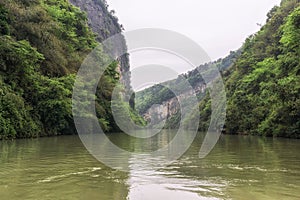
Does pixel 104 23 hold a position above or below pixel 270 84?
above

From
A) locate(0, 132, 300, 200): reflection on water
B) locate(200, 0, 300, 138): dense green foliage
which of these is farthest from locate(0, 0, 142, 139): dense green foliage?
locate(200, 0, 300, 138): dense green foliage

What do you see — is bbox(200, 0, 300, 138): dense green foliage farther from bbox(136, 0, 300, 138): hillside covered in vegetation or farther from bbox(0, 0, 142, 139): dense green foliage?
bbox(0, 0, 142, 139): dense green foliage

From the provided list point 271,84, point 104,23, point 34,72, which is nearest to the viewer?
point 34,72

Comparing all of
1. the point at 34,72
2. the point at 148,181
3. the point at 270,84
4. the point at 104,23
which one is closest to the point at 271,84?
the point at 270,84

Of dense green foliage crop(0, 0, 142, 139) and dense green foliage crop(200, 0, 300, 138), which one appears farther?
dense green foliage crop(200, 0, 300, 138)

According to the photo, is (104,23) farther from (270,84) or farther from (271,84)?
(271,84)

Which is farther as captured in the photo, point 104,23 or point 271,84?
point 104,23

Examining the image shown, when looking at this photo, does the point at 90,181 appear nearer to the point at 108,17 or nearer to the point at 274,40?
the point at 274,40

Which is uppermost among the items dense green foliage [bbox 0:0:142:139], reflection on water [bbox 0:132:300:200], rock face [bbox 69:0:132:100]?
rock face [bbox 69:0:132:100]

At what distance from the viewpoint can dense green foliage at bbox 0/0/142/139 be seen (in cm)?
1920

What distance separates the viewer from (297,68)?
24.7m

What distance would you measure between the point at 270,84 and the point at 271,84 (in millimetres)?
1282

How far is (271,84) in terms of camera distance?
89.4ft

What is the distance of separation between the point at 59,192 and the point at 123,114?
37.5m
